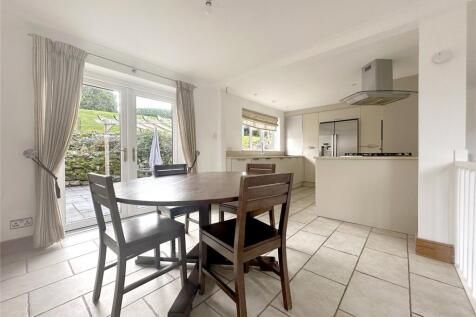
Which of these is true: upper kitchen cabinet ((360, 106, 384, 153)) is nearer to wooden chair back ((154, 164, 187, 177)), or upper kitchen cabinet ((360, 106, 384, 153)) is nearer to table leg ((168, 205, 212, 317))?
wooden chair back ((154, 164, 187, 177))

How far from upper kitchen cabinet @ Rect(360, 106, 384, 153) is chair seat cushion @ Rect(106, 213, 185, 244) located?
4.85m

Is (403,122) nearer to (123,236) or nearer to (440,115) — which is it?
(440,115)

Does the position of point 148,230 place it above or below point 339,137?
below

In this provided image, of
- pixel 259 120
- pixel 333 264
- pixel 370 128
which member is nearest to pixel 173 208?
pixel 333 264

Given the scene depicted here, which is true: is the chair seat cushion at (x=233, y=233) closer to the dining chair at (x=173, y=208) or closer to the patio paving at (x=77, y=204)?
the dining chair at (x=173, y=208)

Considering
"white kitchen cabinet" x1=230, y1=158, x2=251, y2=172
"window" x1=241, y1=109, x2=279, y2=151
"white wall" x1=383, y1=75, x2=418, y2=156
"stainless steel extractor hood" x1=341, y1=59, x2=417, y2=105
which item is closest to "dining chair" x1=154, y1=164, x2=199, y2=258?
"white kitchen cabinet" x1=230, y1=158, x2=251, y2=172

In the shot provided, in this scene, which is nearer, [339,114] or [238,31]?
[238,31]

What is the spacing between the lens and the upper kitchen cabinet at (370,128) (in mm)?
4465

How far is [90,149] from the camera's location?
8.75 ft

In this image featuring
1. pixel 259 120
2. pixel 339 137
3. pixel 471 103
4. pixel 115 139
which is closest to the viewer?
pixel 115 139

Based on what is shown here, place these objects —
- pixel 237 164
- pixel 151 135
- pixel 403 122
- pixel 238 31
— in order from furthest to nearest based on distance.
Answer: pixel 237 164 < pixel 403 122 < pixel 151 135 < pixel 238 31

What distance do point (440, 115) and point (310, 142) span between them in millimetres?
3789

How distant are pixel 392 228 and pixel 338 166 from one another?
98 centimetres

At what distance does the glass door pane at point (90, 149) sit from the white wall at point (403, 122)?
192 inches
